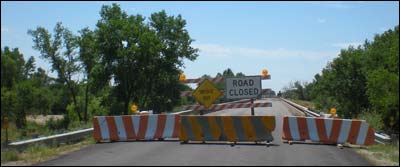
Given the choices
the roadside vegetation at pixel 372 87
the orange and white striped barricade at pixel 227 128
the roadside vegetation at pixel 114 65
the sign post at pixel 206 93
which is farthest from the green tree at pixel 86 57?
the orange and white striped barricade at pixel 227 128

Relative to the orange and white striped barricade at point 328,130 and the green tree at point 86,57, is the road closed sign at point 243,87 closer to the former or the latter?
the orange and white striped barricade at point 328,130

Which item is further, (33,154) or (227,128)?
(227,128)

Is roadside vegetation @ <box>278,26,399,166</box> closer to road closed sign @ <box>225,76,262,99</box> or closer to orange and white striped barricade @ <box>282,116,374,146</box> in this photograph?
orange and white striped barricade @ <box>282,116,374,146</box>

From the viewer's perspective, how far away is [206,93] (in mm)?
19656

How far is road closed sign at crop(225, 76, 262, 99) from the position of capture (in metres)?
19.1

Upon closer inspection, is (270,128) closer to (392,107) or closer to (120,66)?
(392,107)

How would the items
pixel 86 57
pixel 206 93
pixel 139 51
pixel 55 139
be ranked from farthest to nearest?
pixel 86 57, pixel 139 51, pixel 206 93, pixel 55 139

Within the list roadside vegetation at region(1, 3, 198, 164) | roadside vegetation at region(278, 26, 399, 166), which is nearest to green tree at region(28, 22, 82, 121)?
roadside vegetation at region(1, 3, 198, 164)

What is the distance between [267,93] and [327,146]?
12.0 ft

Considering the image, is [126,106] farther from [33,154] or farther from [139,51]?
[33,154]

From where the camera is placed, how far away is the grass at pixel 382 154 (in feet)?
41.9

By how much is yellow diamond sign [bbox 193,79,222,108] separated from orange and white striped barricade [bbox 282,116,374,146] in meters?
3.29

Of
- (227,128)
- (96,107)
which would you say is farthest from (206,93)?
(96,107)

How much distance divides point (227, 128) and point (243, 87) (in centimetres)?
274
